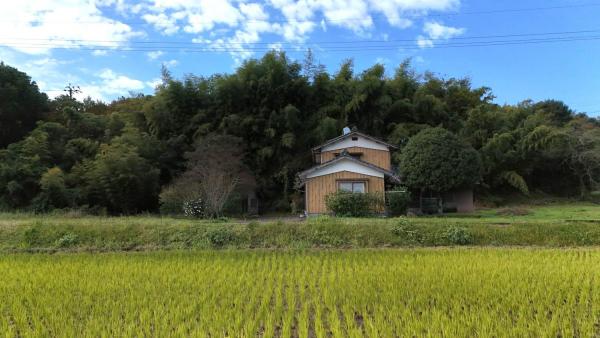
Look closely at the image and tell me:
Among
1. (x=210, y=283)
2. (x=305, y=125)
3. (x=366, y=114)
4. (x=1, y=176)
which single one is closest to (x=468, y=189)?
(x=366, y=114)

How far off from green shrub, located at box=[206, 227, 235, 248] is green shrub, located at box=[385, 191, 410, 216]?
255 inches

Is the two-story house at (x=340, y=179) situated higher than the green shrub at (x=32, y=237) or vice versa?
the two-story house at (x=340, y=179)

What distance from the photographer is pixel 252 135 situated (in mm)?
19250

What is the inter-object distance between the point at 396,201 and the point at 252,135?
814 centimetres

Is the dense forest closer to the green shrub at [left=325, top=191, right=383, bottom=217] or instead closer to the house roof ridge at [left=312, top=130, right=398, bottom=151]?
the house roof ridge at [left=312, top=130, right=398, bottom=151]

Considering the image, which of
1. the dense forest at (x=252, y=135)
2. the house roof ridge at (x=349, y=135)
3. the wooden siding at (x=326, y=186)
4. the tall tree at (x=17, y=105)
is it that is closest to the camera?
the wooden siding at (x=326, y=186)

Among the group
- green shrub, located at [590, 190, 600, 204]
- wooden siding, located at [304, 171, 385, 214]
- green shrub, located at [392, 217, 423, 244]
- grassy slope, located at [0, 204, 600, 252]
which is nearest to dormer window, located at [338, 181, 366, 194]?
wooden siding, located at [304, 171, 385, 214]

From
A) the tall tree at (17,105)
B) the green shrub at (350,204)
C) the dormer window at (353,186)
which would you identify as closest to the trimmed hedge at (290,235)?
the green shrub at (350,204)

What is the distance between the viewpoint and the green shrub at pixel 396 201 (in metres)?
14.3

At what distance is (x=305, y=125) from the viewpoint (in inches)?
760

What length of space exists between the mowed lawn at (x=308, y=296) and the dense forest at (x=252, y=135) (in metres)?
9.41

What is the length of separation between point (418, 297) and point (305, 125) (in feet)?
48.9

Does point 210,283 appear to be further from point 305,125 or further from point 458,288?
point 305,125

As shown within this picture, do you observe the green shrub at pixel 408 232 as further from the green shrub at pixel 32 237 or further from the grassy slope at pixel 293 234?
the green shrub at pixel 32 237
